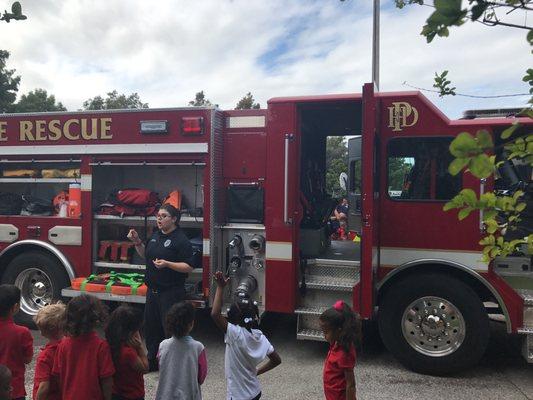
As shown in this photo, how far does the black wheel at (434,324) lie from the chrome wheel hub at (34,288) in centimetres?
411

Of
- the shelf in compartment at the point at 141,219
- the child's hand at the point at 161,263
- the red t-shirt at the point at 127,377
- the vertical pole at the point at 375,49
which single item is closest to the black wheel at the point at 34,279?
the shelf in compartment at the point at 141,219

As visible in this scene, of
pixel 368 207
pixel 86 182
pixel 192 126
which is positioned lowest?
pixel 368 207

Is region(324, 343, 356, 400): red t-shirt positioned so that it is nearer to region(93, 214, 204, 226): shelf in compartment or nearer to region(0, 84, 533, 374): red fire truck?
region(0, 84, 533, 374): red fire truck

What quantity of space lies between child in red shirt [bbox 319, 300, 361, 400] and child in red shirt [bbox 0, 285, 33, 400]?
1.80 metres

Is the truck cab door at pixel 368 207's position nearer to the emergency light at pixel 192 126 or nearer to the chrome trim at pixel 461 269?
the chrome trim at pixel 461 269

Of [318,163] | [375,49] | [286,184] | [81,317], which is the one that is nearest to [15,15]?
[81,317]

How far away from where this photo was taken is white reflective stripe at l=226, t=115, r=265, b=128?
517 centimetres

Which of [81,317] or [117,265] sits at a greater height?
[81,317]

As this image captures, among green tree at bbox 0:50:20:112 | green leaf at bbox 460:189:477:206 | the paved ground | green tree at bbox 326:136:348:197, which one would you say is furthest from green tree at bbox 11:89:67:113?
green leaf at bbox 460:189:477:206

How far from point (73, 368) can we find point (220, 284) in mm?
1048

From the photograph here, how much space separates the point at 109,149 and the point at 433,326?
4033mm

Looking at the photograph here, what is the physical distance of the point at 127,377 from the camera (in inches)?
106

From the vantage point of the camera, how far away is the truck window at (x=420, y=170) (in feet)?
15.7

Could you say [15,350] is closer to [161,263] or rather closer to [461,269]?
[161,263]
